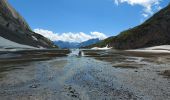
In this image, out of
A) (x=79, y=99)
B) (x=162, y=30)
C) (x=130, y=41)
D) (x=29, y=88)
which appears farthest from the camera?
(x=130, y=41)

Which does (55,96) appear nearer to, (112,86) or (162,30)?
(112,86)

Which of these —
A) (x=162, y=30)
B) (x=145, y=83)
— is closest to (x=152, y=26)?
(x=162, y=30)

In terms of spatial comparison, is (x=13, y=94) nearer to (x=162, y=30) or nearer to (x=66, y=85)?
(x=66, y=85)

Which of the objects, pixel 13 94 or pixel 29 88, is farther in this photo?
pixel 29 88

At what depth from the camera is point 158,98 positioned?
45.0 ft

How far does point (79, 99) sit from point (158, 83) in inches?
289

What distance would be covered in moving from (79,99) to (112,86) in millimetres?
4419

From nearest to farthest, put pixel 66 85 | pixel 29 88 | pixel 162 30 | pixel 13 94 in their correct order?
1. pixel 13 94
2. pixel 29 88
3. pixel 66 85
4. pixel 162 30

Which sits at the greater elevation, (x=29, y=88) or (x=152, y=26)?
(x=152, y=26)

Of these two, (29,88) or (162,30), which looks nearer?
(29,88)

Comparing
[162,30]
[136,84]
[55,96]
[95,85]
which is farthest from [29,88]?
[162,30]

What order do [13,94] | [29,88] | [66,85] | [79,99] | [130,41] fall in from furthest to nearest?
[130,41]
[66,85]
[29,88]
[13,94]
[79,99]

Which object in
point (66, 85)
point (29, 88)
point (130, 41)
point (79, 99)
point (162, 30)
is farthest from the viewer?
point (130, 41)

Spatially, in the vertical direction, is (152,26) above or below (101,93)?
above
